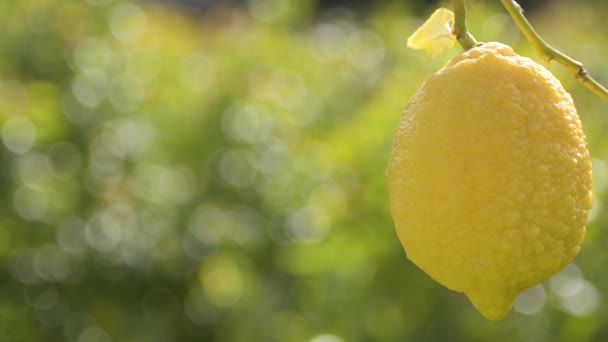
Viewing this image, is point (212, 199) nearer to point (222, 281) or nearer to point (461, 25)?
point (222, 281)

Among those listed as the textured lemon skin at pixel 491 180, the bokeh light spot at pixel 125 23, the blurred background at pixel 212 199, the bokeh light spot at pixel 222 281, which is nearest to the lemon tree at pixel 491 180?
the textured lemon skin at pixel 491 180

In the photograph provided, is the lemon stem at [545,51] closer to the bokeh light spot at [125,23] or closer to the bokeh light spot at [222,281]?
the bokeh light spot at [222,281]

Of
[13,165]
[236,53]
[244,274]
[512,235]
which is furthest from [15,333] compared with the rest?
[512,235]

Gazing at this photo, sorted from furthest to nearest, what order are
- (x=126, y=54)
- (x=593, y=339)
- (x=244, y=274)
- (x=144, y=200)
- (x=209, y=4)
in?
(x=209, y=4)
(x=126, y=54)
(x=144, y=200)
(x=244, y=274)
(x=593, y=339)

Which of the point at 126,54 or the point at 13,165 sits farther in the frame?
the point at 126,54

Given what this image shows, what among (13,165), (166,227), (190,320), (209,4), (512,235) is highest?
(512,235)

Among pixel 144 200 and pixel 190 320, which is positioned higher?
pixel 144 200

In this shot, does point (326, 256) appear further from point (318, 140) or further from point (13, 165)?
point (13, 165)
